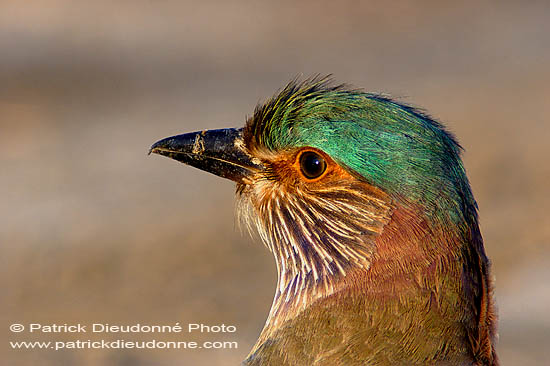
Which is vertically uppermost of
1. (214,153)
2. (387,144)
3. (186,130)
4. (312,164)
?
(186,130)

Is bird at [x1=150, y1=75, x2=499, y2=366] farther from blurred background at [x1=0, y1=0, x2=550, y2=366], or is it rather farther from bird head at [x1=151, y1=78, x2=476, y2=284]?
blurred background at [x1=0, y1=0, x2=550, y2=366]

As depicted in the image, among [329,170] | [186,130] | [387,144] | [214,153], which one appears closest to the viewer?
[387,144]

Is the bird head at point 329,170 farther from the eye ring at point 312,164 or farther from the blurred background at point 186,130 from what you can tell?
the blurred background at point 186,130

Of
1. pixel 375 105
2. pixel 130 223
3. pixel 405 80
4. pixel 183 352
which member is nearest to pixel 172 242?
pixel 130 223

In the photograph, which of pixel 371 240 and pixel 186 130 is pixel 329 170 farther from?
pixel 186 130

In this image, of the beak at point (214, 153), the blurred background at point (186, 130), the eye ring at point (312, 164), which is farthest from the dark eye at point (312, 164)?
the blurred background at point (186, 130)

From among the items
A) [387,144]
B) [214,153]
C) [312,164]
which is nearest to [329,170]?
[312,164]

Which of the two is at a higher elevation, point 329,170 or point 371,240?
point 329,170

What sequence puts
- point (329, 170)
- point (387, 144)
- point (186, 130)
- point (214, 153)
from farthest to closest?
1. point (186, 130)
2. point (214, 153)
3. point (329, 170)
4. point (387, 144)
